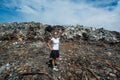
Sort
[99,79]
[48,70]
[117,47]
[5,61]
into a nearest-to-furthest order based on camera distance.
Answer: [99,79], [48,70], [5,61], [117,47]

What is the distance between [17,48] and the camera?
864 cm

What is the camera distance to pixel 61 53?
772 cm

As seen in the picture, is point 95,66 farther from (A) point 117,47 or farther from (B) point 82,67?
(A) point 117,47

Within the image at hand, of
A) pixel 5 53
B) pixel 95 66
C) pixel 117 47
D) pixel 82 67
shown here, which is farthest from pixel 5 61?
pixel 117 47

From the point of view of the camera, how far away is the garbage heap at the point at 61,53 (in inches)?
212

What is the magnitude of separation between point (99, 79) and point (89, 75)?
413 millimetres

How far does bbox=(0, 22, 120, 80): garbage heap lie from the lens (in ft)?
17.7

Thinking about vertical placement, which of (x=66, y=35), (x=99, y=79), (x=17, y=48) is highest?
(x=66, y=35)

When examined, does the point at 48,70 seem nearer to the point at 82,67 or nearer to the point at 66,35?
the point at 82,67

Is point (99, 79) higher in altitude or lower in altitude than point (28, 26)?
lower

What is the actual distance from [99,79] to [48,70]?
188 cm

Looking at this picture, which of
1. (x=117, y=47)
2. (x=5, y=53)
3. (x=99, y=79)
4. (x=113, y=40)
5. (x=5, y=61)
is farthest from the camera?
(x=113, y=40)

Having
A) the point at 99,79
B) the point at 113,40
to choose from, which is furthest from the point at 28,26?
the point at 99,79

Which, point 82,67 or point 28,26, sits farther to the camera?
point 28,26
